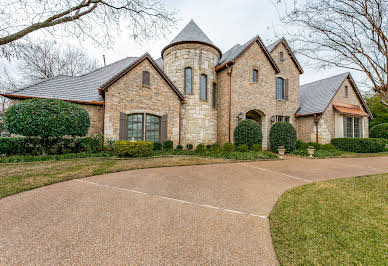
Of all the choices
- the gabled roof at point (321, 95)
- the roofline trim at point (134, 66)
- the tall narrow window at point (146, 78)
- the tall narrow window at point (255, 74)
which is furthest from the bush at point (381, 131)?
the tall narrow window at point (146, 78)

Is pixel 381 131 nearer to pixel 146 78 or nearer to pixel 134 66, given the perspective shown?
pixel 146 78

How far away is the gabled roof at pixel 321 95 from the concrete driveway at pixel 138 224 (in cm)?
1304

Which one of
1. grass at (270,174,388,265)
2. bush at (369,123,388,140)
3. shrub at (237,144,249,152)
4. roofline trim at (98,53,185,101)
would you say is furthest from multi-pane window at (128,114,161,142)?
bush at (369,123,388,140)

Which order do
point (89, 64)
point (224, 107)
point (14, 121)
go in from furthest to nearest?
point (89, 64) < point (224, 107) < point (14, 121)

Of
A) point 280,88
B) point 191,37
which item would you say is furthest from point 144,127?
point 280,88

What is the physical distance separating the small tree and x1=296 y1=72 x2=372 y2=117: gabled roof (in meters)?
16.6

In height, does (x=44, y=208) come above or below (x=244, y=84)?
below

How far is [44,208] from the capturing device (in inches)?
112

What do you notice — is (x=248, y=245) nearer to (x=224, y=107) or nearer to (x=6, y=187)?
(x=6, y=187)

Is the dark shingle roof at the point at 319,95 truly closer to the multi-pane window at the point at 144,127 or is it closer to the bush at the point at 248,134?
the bush at the point at 248,134

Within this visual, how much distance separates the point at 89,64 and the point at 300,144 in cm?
2755

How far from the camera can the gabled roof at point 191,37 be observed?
12.0 metres

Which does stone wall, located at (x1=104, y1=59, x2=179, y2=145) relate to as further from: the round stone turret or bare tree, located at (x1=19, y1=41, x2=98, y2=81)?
bare tree, located at (x1=19, y1=41, x2=98, y2=81)

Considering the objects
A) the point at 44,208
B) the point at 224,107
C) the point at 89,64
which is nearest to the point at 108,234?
the point at 44,208
